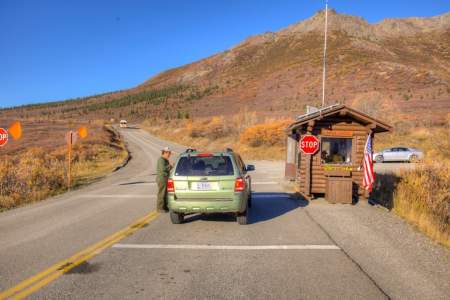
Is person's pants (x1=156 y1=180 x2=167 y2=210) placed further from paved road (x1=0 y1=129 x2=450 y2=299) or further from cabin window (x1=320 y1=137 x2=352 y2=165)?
cabin window (x1=320 y1=137 x2=352 y2=165)

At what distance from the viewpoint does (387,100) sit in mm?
53906

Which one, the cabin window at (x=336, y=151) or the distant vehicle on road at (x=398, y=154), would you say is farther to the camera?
the distant vehicle on road at (x=398, y=154)

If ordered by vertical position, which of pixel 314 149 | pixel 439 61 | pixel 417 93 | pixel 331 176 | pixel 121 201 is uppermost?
pixel 439 61

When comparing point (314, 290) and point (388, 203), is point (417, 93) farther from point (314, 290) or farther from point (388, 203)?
point (314, 290)

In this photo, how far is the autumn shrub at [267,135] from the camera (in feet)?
132

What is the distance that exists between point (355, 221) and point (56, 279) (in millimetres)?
7183

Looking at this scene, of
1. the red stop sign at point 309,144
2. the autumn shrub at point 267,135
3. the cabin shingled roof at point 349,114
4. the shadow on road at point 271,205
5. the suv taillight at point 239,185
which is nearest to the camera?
the suv taillight at point 239,185

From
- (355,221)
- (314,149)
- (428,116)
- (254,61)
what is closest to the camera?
(355,221)

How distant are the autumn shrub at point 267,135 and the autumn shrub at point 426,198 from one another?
24.3 meters

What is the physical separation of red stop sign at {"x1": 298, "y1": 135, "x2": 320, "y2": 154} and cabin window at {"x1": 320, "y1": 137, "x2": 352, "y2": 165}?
1.60 feet

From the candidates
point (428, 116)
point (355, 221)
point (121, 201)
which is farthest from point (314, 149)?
point (428, 116)

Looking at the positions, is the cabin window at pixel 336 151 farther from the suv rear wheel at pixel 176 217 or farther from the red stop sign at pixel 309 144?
the suv rear wheel at pixel 176 217

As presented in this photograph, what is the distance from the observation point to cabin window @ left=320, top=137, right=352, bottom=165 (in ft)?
48.0

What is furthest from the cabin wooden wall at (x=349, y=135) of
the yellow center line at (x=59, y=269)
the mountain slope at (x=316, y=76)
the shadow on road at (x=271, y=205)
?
the mountain slope at (x=316, y=76)
